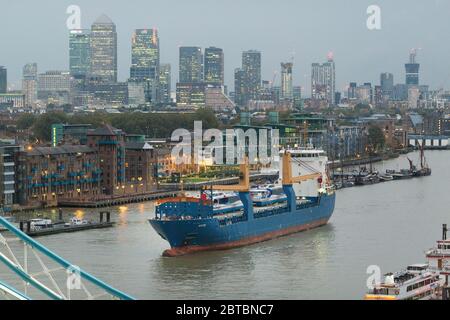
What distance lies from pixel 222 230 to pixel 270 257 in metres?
1.47

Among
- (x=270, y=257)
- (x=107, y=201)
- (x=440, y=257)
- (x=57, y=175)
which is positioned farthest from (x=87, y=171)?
(x=440, y=257)

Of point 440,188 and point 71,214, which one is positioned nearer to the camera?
point 71,214

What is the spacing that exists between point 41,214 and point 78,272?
52.1ft

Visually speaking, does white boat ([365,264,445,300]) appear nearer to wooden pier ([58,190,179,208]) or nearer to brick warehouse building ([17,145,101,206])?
wooden pier ([58,190,179,208])

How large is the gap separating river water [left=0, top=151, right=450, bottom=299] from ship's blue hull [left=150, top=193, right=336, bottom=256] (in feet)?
0.78

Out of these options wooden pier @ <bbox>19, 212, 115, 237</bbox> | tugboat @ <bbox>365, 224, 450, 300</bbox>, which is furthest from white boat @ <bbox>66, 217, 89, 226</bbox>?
tugboat @ <bbox>365, 224, 450, 300</bbox>

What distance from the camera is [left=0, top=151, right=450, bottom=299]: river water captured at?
41.1 feet

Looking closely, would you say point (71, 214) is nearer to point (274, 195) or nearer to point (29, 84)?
point (274, 195)

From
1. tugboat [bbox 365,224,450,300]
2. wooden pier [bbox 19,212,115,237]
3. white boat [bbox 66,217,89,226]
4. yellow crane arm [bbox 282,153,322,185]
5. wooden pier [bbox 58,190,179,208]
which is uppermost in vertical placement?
yellow crane arm [bbox 282,153,322,185]

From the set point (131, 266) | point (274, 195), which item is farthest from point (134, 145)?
point (131, 266)

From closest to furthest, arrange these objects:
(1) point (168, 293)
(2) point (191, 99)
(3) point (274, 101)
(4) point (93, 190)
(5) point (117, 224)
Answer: (1) point (168, 293)
(5) point (117, 224)
(4) point (93, 190)
(2) point (191, 99)
(3) point (274, 101)

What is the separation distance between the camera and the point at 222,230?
1694 cm

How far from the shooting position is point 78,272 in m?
6.61

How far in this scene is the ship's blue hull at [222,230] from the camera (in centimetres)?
1638
